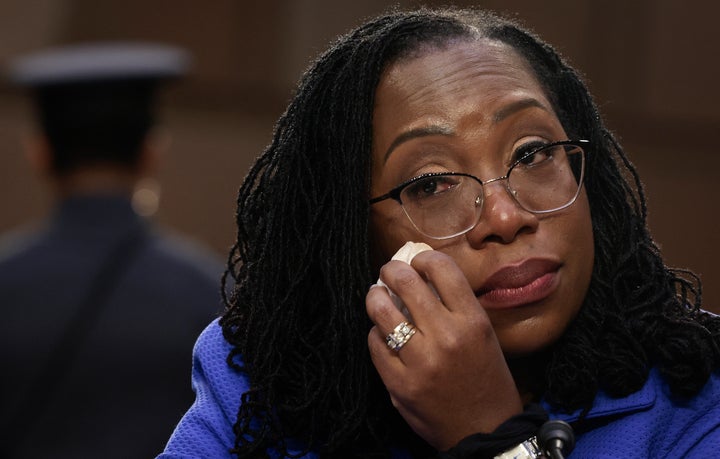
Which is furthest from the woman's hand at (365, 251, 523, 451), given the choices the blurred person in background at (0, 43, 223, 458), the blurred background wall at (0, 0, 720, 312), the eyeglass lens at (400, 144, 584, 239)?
the blurred background wall at (0, 0, 720, 312)

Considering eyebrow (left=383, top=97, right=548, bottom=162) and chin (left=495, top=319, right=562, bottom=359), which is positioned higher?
eyebrow (left=383, top=97, right=548, bottom=162)

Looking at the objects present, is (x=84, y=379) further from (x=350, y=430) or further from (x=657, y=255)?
(x=657, y=255)

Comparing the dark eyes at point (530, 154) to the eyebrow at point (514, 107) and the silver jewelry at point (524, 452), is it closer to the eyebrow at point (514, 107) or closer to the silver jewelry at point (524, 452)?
the eyebrow at point (514, 107)

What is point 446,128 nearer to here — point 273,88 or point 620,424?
point 620,424

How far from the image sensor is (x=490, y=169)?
5.82 feet

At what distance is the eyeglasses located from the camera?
1.77 m

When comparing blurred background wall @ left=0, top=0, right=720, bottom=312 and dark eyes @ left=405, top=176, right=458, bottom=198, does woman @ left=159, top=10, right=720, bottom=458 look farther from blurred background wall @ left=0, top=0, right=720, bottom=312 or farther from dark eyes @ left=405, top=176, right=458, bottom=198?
blurred background wall @ left=0, top=0, right=720, bottom=312

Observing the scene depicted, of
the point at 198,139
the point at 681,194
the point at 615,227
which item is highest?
the point at 615,227

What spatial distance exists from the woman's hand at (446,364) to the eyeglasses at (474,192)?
0.13 metres

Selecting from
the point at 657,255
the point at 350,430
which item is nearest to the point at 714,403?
the point at 657,255

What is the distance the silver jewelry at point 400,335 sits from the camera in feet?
5.41

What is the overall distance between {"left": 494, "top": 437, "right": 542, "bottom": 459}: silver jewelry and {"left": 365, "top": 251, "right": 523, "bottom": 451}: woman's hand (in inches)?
1.9

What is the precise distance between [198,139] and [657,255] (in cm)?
402

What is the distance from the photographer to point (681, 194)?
567 centimetres
